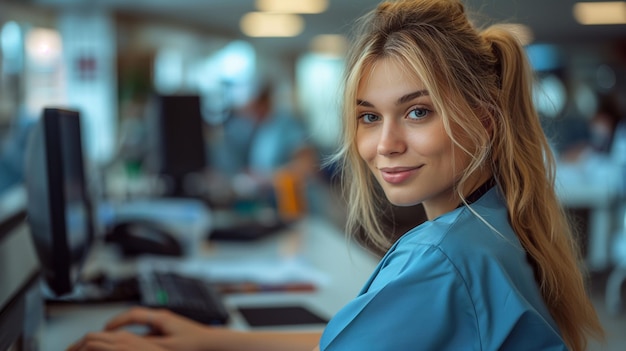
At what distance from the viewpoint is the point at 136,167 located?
457 cm

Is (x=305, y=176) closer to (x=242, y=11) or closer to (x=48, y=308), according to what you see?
(x=48, y=308)

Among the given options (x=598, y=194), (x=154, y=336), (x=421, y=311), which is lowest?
(x=598, y=194)

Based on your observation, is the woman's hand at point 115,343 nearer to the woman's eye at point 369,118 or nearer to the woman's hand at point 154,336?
the woman's hand at point 154,336

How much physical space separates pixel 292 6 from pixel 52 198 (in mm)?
8295

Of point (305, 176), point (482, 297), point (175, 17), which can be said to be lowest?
point (305, 176)

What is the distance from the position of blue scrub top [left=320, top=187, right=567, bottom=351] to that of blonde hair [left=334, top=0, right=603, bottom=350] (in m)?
0.13

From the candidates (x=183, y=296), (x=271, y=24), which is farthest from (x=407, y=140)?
(x=271, y=24)

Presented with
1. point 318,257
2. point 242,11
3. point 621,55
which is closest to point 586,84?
point 621,55

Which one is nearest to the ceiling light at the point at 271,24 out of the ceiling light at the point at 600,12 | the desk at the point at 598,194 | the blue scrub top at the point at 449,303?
the ceiling light at the point at 600,12

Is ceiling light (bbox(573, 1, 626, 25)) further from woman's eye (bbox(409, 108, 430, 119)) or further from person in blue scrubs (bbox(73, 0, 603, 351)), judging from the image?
woman's eye (bbox(409, 108, 430, 119))

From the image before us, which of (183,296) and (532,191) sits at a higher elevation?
(532,191)

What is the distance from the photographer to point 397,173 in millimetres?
1065

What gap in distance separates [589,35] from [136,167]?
37.4 feet

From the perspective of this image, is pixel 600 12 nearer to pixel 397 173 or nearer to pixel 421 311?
pixel 397 173
